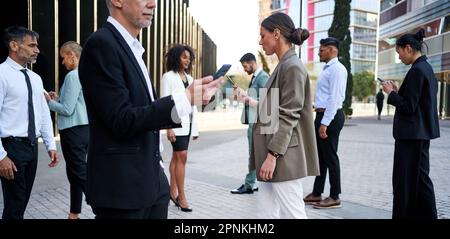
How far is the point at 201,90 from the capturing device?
1.89 meters

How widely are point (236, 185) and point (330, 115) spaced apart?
2188 millimetres

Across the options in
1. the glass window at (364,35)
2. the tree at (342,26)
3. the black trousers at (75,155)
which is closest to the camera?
the black trousers at (75,155)

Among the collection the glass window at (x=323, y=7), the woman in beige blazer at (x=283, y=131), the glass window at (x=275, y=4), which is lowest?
the woman in beige blazer at (x=283, y=131)

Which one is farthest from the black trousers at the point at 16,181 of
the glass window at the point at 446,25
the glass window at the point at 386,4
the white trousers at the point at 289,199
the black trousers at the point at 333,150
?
the glass window at the point at 386,4

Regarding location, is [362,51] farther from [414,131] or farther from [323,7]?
[414,131]

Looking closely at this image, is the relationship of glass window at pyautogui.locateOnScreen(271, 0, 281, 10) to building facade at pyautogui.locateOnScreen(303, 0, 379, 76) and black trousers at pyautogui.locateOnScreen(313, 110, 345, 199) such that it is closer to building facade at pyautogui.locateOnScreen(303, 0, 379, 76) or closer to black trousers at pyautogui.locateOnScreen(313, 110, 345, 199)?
building facade at pyautogui.locateOnScreen(303, 0, 379, 76)

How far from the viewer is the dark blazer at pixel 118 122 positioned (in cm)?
178

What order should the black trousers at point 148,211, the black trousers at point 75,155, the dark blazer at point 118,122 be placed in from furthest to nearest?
the black trousers at point 75,155
the black trousers at point 148,211
the dark blazer at point 118,122

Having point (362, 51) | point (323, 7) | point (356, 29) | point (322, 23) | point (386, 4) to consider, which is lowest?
point (386, 4)

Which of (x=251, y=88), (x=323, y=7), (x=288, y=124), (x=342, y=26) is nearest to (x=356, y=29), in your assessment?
(x=323, y=7)

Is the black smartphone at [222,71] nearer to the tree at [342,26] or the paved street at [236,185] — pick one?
the paved street at [236,185]

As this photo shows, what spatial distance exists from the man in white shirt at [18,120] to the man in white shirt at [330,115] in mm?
3351
